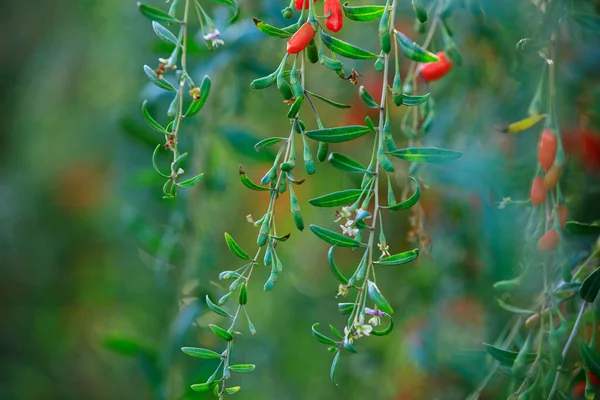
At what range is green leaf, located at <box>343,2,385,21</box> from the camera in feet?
1.73

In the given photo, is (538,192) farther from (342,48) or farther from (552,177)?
(342,48)

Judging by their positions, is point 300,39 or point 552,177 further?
point 552,177

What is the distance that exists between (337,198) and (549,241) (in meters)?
0.20

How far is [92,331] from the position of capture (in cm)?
173

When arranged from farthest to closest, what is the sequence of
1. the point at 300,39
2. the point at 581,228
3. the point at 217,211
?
the point at 217,211 → the point at 581,228 → the point at 300,39

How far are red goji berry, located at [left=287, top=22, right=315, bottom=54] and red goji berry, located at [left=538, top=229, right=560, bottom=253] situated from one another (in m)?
0.28

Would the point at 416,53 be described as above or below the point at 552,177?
above

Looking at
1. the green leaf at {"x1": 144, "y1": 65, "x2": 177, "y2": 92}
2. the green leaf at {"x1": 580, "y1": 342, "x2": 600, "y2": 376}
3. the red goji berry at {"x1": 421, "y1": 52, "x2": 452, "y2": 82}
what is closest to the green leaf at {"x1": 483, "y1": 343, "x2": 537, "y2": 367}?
the green leaf at {"x1": 580, "y1": 342, "x2": 600, "y2": 376}

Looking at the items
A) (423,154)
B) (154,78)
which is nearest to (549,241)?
(423,154)

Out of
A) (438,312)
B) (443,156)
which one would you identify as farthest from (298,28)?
(438,312)

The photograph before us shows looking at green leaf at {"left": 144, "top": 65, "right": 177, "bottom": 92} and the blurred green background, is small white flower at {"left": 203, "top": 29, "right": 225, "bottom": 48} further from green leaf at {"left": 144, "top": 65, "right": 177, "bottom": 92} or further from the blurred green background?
the blurred green background

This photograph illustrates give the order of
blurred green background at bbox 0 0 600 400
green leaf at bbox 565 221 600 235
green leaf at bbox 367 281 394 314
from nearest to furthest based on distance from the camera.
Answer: green leaf at bbox 367 281 394 314
green leaf at bbox 565 221 600 235
blurred green background at bbox 0 0 600 400

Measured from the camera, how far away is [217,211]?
1.32 metres

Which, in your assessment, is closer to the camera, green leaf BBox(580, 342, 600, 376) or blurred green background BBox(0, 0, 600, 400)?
green leaf BBox(580, 342, 600, 376)
